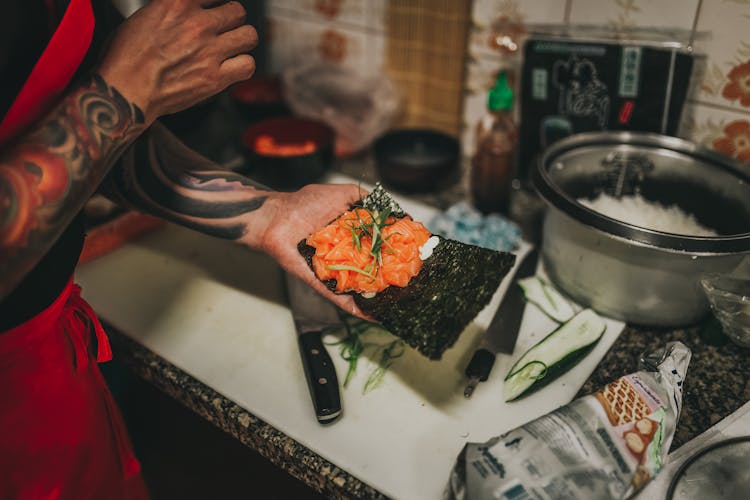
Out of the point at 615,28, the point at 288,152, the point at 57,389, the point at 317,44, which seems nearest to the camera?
the point at 57,389

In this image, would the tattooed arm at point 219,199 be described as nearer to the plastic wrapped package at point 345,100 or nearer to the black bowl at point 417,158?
the black bowl at point 417,158

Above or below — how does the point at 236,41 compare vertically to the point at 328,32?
above

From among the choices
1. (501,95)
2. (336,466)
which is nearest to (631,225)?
(501,95)

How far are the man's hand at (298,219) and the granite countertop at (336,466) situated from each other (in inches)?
11.2

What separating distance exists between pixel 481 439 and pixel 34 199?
78cm

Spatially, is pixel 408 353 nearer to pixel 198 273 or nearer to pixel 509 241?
pixel 509 241

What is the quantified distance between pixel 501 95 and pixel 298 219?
0.64m

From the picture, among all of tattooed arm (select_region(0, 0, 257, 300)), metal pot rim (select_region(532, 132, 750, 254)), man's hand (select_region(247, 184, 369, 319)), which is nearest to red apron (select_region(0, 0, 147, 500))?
tattooed arm (select_region(0, 0, 257, 300))

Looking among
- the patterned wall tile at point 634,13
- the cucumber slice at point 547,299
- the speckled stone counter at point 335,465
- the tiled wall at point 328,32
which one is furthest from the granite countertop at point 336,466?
the tiled wall at point 328,32

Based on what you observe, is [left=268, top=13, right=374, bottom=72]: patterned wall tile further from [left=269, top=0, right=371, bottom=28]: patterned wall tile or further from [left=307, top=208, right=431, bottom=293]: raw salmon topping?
[left=307, top=208, right=431, bottom=293]: raw salmon topping

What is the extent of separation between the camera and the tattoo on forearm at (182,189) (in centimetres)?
117

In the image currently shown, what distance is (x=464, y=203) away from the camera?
5.21ft

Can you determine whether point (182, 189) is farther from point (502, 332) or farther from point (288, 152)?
point (502, 332)

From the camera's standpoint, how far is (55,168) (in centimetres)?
74
